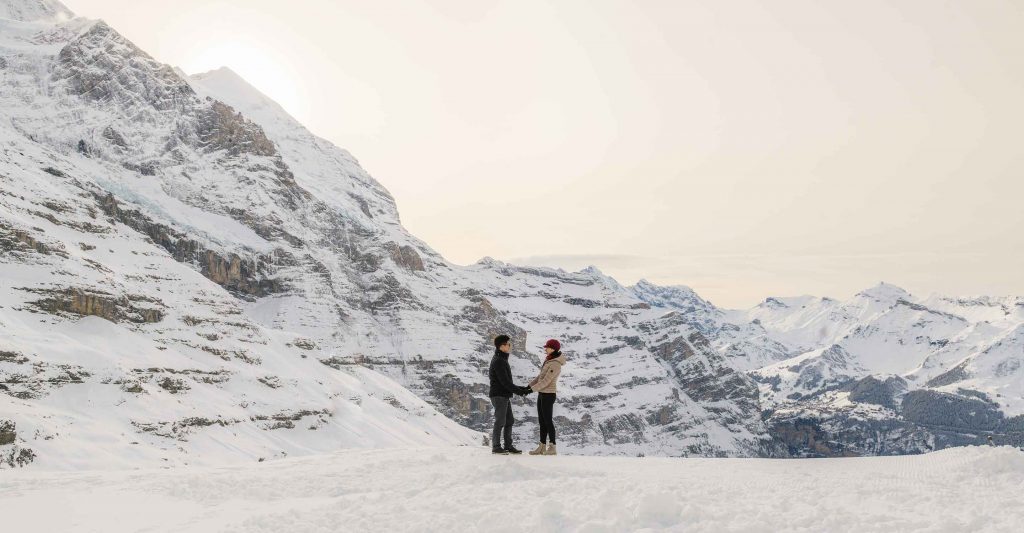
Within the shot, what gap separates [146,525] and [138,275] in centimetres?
14121

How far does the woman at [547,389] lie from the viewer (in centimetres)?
2388

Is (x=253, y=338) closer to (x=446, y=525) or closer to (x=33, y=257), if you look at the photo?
(x=33, y=257)

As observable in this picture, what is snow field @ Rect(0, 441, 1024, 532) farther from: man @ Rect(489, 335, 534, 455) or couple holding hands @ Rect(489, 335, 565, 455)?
couple holding hands @ Rect(489, 335, 565, 455)

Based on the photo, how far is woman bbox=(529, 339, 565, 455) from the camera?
23875 mm

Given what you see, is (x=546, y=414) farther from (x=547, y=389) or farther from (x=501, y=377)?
(x=501, y=377)

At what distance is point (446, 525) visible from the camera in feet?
48.4

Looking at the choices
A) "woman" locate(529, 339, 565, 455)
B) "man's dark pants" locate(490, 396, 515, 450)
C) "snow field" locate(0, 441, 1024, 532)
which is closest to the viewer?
"snow field" locate(0, 441, 1024, 532)

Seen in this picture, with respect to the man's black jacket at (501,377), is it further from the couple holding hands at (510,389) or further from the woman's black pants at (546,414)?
the woman's black pants at (546,414)

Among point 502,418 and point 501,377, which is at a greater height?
point 501,377

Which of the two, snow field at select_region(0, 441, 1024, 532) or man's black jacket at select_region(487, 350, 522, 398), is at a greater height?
man's black jacket at select_region(487, 350, 522, 398)

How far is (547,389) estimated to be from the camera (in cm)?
2423

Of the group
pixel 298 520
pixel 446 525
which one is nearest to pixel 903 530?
pixel 446 525

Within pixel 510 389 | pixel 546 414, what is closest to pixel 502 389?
pixel 510 389

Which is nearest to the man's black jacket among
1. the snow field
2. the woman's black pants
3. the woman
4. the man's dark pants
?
the man's dark pants
